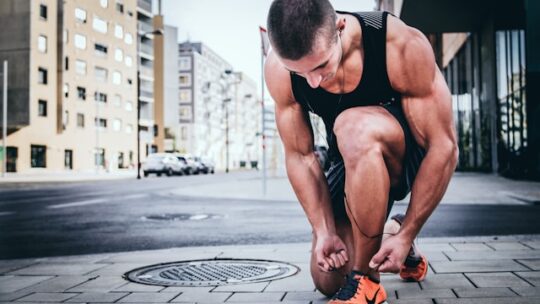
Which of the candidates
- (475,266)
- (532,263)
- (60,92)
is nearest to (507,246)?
(532,263)

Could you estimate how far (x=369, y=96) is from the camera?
2.35m

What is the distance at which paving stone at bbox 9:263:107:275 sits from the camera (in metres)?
3.71

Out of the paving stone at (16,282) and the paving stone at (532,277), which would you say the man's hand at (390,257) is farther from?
the paving stone at (16,282)

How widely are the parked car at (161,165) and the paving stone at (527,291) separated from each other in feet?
97.6

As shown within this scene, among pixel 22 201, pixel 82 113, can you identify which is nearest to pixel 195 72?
pixel 82 113

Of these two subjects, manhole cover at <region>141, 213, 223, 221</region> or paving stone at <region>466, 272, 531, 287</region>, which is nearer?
paving stone at <region>466, 272, 531, 287</region>

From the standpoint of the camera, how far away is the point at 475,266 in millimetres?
3518

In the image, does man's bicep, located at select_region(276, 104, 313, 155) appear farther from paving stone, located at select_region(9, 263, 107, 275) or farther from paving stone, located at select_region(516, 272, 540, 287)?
paving stone, located at select_region(9, 263, 107, 275)

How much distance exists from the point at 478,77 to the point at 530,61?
1349 centimetres

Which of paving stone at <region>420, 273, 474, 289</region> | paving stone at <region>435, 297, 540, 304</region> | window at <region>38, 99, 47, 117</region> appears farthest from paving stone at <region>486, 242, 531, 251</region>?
window at <region>38, 99, 47, 117</region>

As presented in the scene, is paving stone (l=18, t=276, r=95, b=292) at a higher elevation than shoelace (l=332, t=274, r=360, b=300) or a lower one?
lower

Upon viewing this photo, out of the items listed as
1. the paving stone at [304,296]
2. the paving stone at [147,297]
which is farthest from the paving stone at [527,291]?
the paving stone at [147,297]

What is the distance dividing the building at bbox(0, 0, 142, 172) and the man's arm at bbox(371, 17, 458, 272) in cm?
278

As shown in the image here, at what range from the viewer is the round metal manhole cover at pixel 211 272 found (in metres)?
3.28
